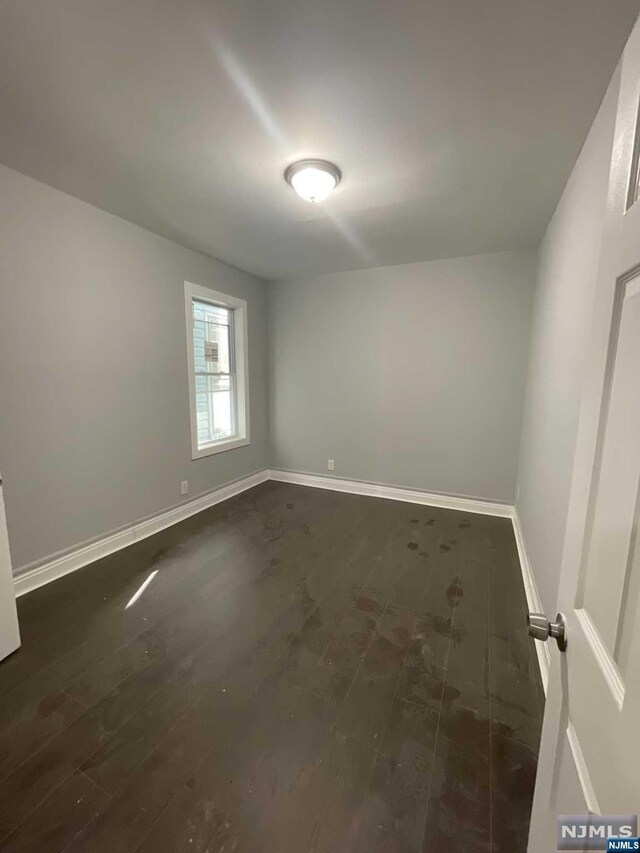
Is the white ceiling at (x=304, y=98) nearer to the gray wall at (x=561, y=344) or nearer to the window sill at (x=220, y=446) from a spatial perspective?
the gray wall at (x=561, y=344)

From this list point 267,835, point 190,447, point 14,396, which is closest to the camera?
point 267,835

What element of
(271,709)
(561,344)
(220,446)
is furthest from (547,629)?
(220,446)

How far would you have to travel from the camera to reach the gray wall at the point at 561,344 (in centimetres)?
143

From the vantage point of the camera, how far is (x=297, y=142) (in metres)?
1.67

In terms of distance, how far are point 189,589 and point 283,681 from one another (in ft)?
3.14

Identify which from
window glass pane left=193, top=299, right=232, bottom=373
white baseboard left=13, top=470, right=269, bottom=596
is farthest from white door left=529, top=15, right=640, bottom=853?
window glass pane left=193, top=299, right=232, bottom=373

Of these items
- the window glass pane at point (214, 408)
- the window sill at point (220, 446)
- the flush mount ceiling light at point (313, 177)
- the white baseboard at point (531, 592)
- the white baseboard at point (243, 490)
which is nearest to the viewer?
the white baseboard at point (531, 592)

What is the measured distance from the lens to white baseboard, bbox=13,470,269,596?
7.16 feet

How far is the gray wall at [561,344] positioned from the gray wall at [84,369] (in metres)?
2.87

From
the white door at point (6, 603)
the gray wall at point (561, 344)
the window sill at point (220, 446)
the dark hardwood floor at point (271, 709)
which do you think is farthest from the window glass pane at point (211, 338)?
the gray wall at point (561, 344)

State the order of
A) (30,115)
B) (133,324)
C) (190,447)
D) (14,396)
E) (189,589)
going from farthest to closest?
(190,447)
(133,324)
(189,589)
(14,396)
(30,115)

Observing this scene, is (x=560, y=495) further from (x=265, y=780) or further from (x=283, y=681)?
(x=265, y=780)

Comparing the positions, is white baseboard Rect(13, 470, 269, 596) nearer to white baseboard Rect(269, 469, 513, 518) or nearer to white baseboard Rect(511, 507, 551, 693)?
white baseboard Rect(269, 469, 513, 518)

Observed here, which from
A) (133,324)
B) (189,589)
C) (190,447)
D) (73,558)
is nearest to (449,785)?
Answer: (189,589)
